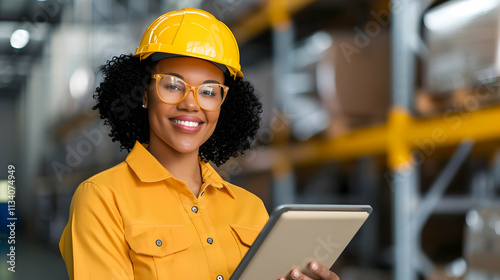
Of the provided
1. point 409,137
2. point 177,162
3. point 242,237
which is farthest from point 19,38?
point 242,237

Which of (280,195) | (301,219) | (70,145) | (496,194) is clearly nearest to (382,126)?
(496,194)

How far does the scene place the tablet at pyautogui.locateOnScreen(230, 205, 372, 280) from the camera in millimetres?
1175

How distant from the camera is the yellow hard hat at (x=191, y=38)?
4.42ft

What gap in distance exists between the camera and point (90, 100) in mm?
3932

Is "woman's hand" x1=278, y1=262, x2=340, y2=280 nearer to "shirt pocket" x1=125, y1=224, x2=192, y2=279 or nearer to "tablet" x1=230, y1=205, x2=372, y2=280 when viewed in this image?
"tablet" x1=230, y1=205, x2=372, y2=280

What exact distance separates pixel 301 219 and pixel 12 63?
10.7ft

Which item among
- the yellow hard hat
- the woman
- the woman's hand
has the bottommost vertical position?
the woman's hand

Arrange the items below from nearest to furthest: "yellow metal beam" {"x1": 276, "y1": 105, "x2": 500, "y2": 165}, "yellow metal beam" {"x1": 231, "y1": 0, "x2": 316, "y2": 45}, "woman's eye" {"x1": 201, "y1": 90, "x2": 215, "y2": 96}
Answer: "woman's eye" {"x1": 201, "y1": 90, "x2": 215, "y2": 96}, "yellow metal beam" {"x1": 276, "y1": 105, "x2": 500, "y2": 165}, "yellow metal beam" {"x1": 231, "y1": 0, "x2": 316, "y2": 45}

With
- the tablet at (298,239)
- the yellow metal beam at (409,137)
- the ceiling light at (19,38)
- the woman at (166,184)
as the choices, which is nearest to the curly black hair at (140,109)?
the woman at (166,184)

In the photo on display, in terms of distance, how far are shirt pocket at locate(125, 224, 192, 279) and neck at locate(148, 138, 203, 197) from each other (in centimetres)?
17

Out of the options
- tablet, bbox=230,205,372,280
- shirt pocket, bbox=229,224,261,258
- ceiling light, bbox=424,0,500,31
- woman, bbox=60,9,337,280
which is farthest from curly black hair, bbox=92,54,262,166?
ceiling light, bbox=424,0,500,31

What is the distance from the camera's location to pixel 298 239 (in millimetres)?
1239

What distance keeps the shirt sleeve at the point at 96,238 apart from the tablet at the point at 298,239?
250 mm

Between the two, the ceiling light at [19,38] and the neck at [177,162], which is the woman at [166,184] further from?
the ceiling light at [19,38]
